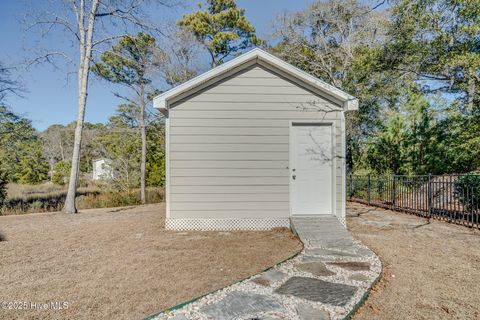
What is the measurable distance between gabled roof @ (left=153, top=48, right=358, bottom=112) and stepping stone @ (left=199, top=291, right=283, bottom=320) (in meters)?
4.20

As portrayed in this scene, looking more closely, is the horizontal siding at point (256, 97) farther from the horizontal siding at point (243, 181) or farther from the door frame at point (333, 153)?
the horizontal siding at point (243, 181)

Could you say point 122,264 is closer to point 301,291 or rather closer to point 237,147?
point 301,291

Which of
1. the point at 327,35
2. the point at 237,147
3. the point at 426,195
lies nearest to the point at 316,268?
the point at 237,147

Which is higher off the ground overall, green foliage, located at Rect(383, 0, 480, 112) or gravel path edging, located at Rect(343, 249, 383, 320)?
green foliage, located at Rect(383, 0, 480, 112)

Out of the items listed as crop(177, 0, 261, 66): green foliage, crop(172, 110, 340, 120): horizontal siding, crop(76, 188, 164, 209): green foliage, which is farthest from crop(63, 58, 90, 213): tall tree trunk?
crop(177, 0, 261, 66): green foliage

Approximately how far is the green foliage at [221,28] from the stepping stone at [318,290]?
16.4m

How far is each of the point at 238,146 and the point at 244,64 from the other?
179 centimetres

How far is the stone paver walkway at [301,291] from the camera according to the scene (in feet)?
7.57

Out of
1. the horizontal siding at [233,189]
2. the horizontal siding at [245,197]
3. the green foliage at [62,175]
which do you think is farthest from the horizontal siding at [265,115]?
the green foliage at [62,175]

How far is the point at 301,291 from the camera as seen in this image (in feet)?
9.02

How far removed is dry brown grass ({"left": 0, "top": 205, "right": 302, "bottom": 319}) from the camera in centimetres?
267

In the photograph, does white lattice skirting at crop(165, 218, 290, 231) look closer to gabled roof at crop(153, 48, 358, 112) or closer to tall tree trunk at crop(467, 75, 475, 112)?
gabled roof at crop(153, 48, 358, 112)

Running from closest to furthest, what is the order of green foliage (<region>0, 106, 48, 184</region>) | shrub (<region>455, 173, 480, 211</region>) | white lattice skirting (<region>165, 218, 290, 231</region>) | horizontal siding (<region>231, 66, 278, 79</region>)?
white lattice skirting (<region>165, 218, 290, 231</region>) → horizontal siding (<region>231, 66, 278, 79</region>) → shrub (<region>455, 173, 480, 211</region>) → green foliage (<region>0, 106, 48, 184</region>)

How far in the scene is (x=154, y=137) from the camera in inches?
639
